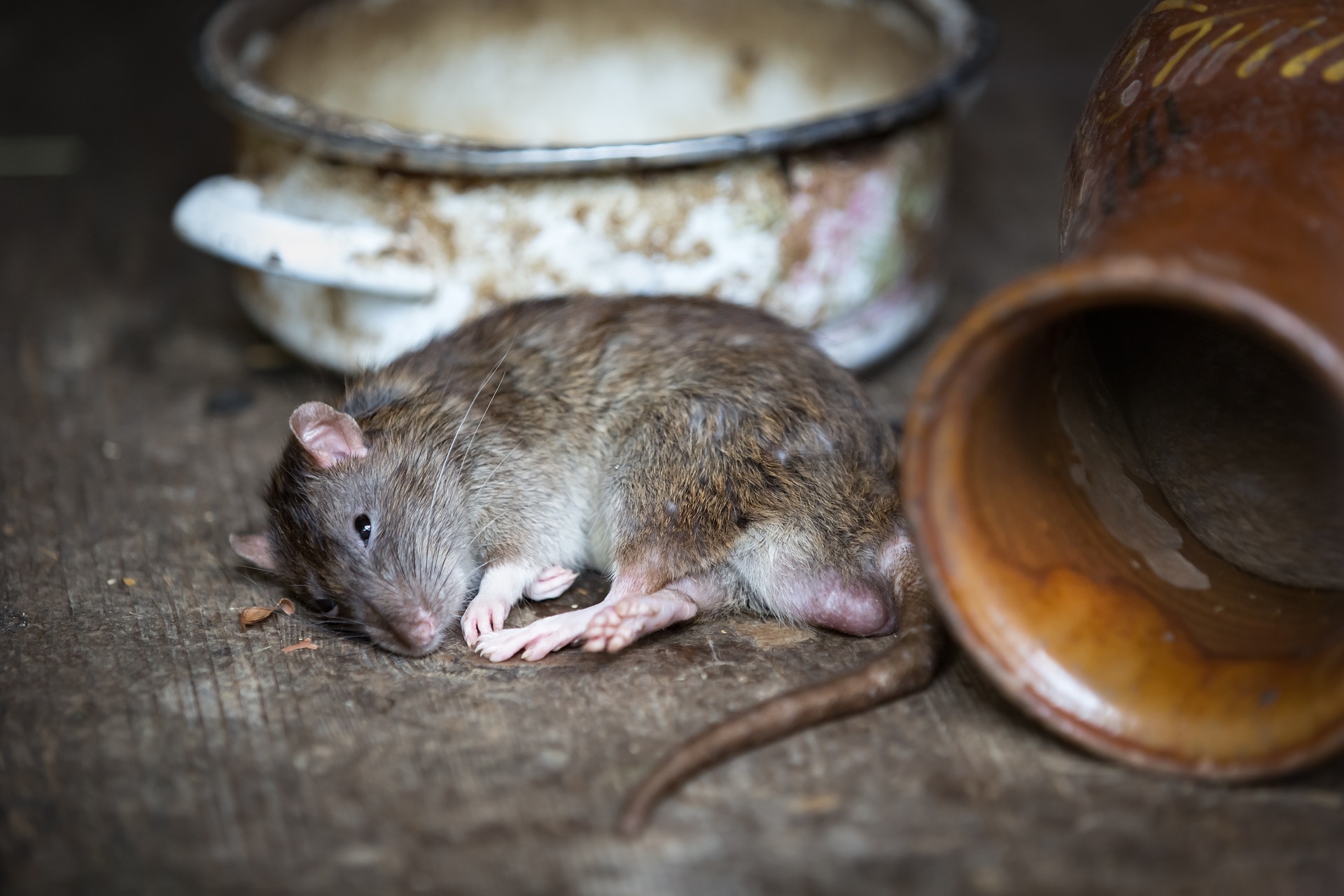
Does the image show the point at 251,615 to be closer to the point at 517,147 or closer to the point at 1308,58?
the point at 517,147

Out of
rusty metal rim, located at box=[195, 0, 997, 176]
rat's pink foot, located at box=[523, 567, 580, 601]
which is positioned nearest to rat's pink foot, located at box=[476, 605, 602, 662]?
rat's pink foot, located at box=[523, 567, 580, 601]

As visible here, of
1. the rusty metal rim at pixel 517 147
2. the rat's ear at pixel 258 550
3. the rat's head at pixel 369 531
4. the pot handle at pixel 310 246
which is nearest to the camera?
the rat's head at pixel 369 531

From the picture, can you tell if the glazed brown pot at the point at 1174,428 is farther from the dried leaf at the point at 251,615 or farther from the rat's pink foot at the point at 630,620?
the dried leaf at the point at 251,615

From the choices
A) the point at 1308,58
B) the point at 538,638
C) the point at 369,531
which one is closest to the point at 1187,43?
the point at 1308,58

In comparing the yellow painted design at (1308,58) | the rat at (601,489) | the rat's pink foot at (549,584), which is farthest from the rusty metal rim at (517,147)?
the yellow painted design at (1308,58)

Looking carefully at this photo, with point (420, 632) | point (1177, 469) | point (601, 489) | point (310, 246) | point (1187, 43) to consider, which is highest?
point (1187, 43)

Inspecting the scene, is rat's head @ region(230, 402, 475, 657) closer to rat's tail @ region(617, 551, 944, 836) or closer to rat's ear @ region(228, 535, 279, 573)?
rat's ear @ region(228, 535, 279, 573)
